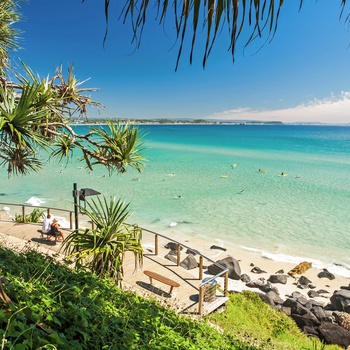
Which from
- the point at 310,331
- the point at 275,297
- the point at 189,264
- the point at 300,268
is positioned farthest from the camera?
the point at 300,268

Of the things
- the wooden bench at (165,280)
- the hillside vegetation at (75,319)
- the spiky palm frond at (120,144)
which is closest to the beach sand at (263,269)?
the wooden bench at (165,280)

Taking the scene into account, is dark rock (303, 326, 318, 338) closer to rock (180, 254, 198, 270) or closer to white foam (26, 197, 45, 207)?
rock (180, 254, 198, 270)

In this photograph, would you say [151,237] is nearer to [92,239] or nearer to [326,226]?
[92,239]

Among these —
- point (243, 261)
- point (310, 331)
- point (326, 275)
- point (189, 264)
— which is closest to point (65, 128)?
point (189, 264)

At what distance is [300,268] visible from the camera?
12758mm

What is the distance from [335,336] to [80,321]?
773 centimetres

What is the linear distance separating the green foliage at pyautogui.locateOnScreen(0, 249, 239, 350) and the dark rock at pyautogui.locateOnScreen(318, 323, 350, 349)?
4.74 meters

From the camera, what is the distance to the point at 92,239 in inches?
250

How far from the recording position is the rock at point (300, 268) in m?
12.6

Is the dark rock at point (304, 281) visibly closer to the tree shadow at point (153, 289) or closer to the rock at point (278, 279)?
the rock at point (278, 279)

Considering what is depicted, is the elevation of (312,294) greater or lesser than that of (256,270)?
lesser

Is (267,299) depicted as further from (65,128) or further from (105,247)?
(65,128)

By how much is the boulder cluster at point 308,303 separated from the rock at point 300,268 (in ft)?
0.81

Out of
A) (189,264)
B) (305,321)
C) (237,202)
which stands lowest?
(237,202)
